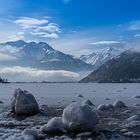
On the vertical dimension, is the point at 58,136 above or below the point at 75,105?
below

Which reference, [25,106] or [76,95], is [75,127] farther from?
[76,95]

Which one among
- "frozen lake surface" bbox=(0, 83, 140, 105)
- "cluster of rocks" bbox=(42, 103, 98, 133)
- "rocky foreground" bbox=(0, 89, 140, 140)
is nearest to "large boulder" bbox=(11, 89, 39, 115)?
"rocky foreground" bbox=(0, 89, 140, 140)

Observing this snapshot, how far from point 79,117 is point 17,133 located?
3300mm

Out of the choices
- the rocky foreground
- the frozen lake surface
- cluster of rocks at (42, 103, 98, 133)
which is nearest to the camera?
the rocky foreground

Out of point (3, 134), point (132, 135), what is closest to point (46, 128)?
point (3, 134)

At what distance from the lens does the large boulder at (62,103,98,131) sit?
61.0 feet

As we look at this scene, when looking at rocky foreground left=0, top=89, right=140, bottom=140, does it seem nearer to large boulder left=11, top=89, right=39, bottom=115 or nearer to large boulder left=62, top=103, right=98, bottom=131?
large boulder left=62, top=103, right=98, bottom=131

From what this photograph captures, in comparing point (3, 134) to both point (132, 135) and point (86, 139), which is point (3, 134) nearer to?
point (86, 139)

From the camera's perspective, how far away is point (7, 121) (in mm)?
22594

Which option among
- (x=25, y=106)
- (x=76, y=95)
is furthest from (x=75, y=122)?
(x=76, y=95)

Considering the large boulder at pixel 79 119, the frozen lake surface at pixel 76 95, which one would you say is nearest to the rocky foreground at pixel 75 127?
the large boulder at pixel 79 119

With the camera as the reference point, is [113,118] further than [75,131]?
Yes

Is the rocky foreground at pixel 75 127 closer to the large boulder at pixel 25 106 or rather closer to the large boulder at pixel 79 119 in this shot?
the large boulder at pixel 79 119

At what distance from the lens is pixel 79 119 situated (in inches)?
732
